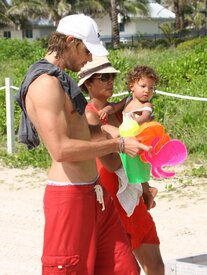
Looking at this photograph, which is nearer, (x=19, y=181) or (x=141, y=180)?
(x=141, y=180)

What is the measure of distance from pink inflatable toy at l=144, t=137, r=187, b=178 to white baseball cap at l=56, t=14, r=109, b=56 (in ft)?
1.71

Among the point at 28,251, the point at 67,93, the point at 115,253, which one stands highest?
the point at 67,93

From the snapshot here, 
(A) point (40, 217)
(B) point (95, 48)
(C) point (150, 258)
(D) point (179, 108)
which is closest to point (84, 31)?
(B) point (95, 48)

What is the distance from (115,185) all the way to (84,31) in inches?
42.7

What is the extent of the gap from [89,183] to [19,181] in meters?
5.38

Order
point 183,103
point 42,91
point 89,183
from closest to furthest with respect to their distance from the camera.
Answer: point 42,91, point 89,183, point 183,103

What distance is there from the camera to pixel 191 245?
5.75 m

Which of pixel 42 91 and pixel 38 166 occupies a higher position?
pixel 42 91

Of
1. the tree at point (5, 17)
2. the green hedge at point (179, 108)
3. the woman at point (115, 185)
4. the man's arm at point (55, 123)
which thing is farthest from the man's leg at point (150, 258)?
the tree at point (5, 17)

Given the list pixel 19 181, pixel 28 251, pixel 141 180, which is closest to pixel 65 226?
pixel 141 180

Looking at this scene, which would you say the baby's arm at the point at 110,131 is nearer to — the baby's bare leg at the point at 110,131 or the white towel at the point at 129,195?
the baby's bare leg at the point at 110,131

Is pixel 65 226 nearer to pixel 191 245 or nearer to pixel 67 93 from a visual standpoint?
pixel 67 93

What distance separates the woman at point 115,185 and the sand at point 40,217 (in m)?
1.39

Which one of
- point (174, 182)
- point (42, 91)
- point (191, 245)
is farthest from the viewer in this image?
point (174, 182)
